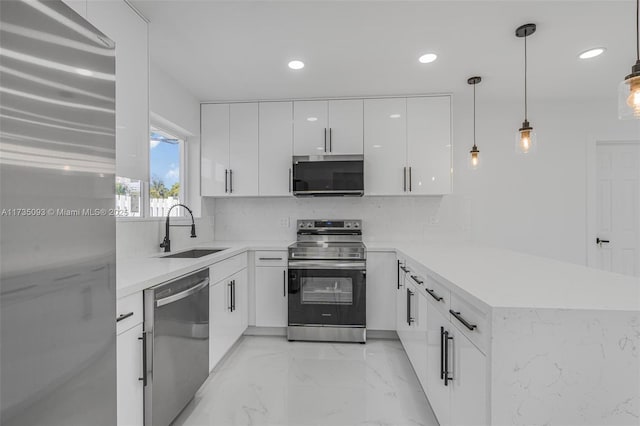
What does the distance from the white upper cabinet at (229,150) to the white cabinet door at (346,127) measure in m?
0.82

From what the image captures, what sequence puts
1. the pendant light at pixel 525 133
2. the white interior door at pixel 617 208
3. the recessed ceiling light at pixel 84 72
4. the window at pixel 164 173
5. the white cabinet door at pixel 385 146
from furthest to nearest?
the white interior door at pixel 617 208 → the white cabinet door at pixel 385 146 → the window at pixel 164 173 → the pendant light at pixel 525 133 → the recessed ceiling light at pixel 84 72

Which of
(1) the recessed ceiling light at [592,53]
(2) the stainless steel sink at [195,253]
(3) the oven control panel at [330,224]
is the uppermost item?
(1) the recessed ceiling light at [592,53]

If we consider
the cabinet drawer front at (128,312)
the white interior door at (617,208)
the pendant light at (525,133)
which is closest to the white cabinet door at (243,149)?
the cabinet drawer front at (128,312)

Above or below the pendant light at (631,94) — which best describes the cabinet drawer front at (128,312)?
below

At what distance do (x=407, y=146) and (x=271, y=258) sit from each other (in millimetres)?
1777

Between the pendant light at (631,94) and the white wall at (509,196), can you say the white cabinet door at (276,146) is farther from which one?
the pendant light at (631,94)

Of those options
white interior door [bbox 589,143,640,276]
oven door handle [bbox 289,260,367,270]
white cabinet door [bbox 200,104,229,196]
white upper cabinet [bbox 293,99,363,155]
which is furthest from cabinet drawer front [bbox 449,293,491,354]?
white interior door [bbox 589,143,640,276]

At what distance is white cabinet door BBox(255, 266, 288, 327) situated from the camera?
305cm

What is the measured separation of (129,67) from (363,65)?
5.34 feet

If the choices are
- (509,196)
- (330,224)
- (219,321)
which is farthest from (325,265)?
(509,196)

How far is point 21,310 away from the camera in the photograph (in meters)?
0.60

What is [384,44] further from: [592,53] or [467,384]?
[467,384]

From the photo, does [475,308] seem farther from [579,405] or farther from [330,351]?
[330,351]

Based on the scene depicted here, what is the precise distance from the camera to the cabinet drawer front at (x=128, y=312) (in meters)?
1.24
